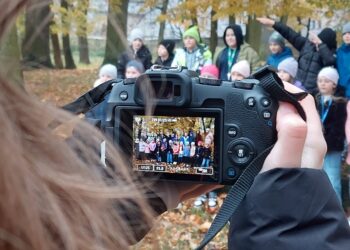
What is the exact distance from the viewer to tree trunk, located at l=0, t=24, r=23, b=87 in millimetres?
763

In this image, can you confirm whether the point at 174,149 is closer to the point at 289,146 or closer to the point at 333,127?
the point at 289,146

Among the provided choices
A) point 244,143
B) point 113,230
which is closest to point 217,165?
point 244,143

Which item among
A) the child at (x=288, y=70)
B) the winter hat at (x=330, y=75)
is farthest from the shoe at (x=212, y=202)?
the winter hat at (x=330, y=75)

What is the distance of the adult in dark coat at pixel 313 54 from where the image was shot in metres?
7.17

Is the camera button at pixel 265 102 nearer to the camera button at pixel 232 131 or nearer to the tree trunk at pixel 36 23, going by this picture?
the camera button at pixel 232 131

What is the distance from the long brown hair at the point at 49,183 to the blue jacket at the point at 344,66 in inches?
240

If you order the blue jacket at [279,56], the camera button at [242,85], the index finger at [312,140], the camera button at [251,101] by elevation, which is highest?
the camera button at [242,85]

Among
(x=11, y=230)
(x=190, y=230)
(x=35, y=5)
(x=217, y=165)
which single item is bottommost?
(x=190, y=230)

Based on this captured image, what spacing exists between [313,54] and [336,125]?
1.58 meters

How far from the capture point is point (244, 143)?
4.82ft

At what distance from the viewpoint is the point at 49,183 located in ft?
2.48

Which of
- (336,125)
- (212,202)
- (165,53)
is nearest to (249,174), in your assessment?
(212,202)

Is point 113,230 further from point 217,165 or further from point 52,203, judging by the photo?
point 217,165

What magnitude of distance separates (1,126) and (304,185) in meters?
0.69
